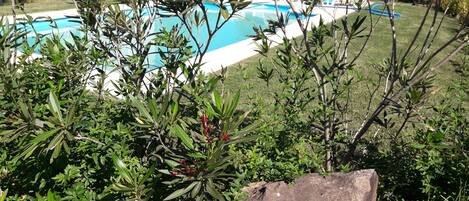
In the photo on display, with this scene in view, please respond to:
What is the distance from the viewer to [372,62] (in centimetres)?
936

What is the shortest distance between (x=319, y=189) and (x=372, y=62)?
6.84 metres

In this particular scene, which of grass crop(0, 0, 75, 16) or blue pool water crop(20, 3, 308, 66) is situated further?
grass crop(0, 0, 75, 16)

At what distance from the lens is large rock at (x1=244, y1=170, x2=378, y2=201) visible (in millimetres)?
3115

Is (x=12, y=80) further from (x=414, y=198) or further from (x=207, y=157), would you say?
(x=414, y=198)

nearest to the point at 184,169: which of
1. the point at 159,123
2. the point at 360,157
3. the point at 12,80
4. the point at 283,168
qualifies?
the point at 159,123

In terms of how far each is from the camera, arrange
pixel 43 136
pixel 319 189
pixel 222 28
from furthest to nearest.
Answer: pixel 222 28
pixel 319 189
pixel 43 136

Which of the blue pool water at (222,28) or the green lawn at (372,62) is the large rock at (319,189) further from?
the blue pool water at (222,28)

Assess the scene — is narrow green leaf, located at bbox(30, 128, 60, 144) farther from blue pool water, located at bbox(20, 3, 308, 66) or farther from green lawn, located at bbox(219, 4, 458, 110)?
blue pool water, located at bbox(20, 3, 308, 66)

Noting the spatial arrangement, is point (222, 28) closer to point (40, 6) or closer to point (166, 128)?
point (40, 6)

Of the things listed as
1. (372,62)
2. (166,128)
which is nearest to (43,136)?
(166,128)

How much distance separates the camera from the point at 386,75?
13.7 feet

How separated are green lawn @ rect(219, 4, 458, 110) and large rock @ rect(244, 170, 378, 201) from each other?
3.22 ft

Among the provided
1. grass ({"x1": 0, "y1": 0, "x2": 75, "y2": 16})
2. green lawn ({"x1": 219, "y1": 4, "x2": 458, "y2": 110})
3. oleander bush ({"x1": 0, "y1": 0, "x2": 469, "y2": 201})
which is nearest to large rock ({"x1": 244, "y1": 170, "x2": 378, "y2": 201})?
oleander bush ({"x1": 0, "y1": 0, "x2": 469, "y2": 201})

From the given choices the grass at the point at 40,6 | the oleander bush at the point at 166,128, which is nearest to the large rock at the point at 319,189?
the oleander bush at the point at 166,128
